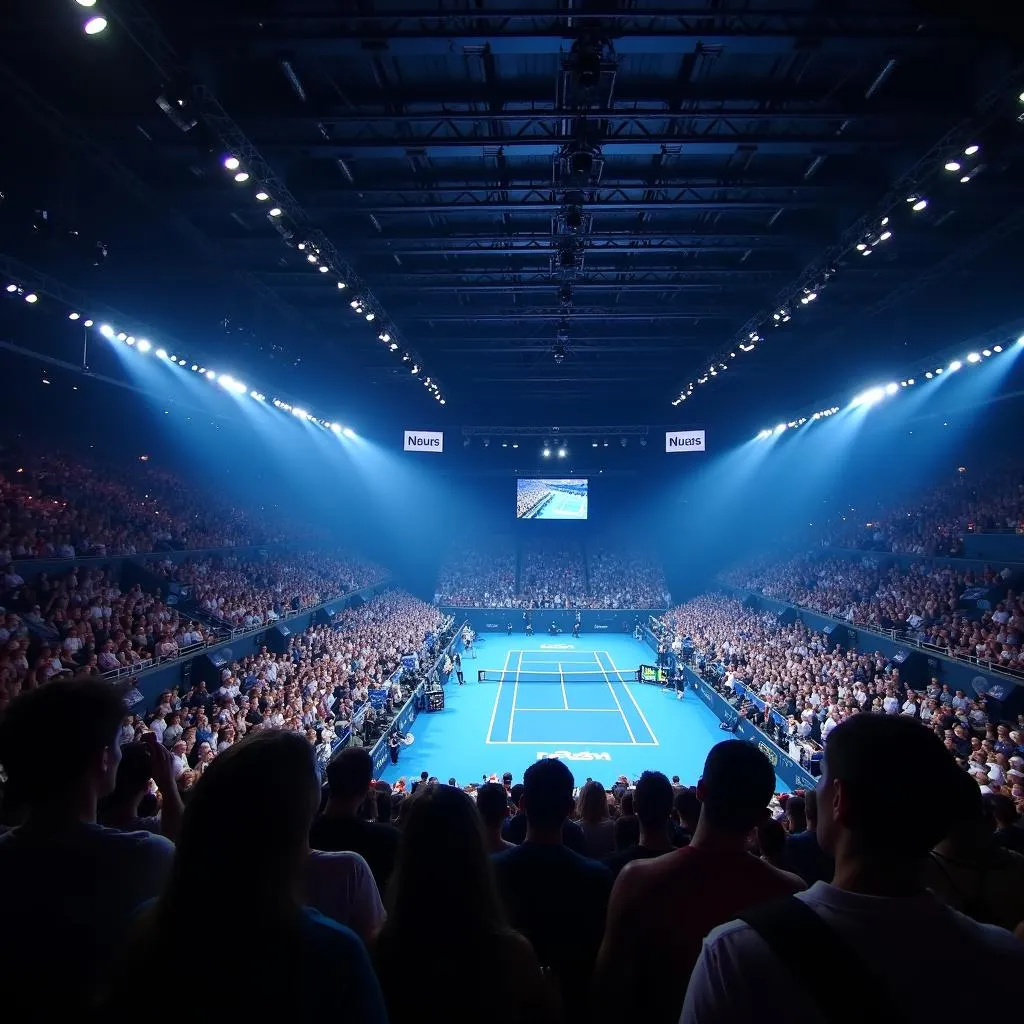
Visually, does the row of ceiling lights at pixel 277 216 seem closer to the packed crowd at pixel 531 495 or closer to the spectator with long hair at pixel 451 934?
the spectator with long hair at pixel 451 934

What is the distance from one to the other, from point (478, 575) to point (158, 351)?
28.7 meters

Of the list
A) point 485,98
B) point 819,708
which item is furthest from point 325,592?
point 485,98

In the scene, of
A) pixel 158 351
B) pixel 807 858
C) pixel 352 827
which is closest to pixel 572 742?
pixel 807 858

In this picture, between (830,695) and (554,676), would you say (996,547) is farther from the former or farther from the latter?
(554,676)

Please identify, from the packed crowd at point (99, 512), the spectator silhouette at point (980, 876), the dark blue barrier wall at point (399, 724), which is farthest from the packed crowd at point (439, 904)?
the packed crowd at point (99, 512)

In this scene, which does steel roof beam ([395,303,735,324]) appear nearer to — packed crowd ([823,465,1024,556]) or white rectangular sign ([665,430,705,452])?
white rectangular sign ([665,430,705,452])

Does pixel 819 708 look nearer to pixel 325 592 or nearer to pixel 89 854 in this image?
pixel 89 854

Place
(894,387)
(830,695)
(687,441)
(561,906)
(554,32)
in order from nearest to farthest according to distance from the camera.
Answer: (561,906)
(554,32)
(830,695)
(894,387)
(687,441)

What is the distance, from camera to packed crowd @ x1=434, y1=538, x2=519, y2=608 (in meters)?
42.3

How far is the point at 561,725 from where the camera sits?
21828mm

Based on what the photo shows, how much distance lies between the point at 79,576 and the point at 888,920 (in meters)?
19.5

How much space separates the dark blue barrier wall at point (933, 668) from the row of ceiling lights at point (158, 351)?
23327 millimetres

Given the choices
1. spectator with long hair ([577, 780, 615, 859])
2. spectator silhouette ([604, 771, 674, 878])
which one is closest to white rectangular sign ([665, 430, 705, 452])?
spectator with long hair ([577, 780, 615, 859])

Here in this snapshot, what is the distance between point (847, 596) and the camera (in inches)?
1013
